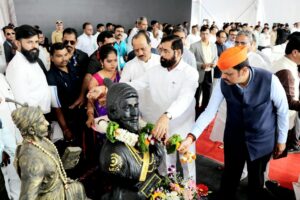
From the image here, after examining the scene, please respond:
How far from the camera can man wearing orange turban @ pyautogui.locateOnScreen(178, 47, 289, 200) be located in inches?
79.8

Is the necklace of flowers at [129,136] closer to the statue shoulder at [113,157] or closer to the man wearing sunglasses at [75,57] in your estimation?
the statue shoulder at [113,157]

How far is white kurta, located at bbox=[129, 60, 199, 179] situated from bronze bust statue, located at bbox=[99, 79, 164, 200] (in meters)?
0.81

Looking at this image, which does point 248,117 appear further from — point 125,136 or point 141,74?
point 141,74

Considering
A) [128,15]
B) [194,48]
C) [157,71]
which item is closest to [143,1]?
[128,15]

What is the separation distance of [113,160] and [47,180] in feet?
1.21

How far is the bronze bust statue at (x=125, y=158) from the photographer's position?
167 cm

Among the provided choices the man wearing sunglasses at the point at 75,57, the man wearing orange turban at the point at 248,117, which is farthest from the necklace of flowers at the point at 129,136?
the man wearing sunglasses at the point at 75,57

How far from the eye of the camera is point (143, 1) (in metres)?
11.3

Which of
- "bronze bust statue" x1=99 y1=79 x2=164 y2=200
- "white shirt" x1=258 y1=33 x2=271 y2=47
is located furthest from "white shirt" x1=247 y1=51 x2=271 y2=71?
"white shirt" x1=258 y1=33 x2=271 y2=47

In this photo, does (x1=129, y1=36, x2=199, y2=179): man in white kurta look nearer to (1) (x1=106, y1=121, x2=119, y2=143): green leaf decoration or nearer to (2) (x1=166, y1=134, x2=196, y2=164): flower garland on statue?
(2) (x1=166, y1=134, x2=196, y2=164): flower garland on statue

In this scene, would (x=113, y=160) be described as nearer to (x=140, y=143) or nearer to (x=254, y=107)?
(x=140, y=143)

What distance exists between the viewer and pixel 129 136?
5.53 ft

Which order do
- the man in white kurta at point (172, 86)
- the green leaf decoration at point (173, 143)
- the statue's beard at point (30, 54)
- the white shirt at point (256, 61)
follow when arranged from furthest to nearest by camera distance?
the white shirt at point (256, 61), the statue's beard at point (30, 54), the man in white kurta at point (172, 86), the green leaf decoration at point (173, 143)

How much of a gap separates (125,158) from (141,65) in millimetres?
1627
